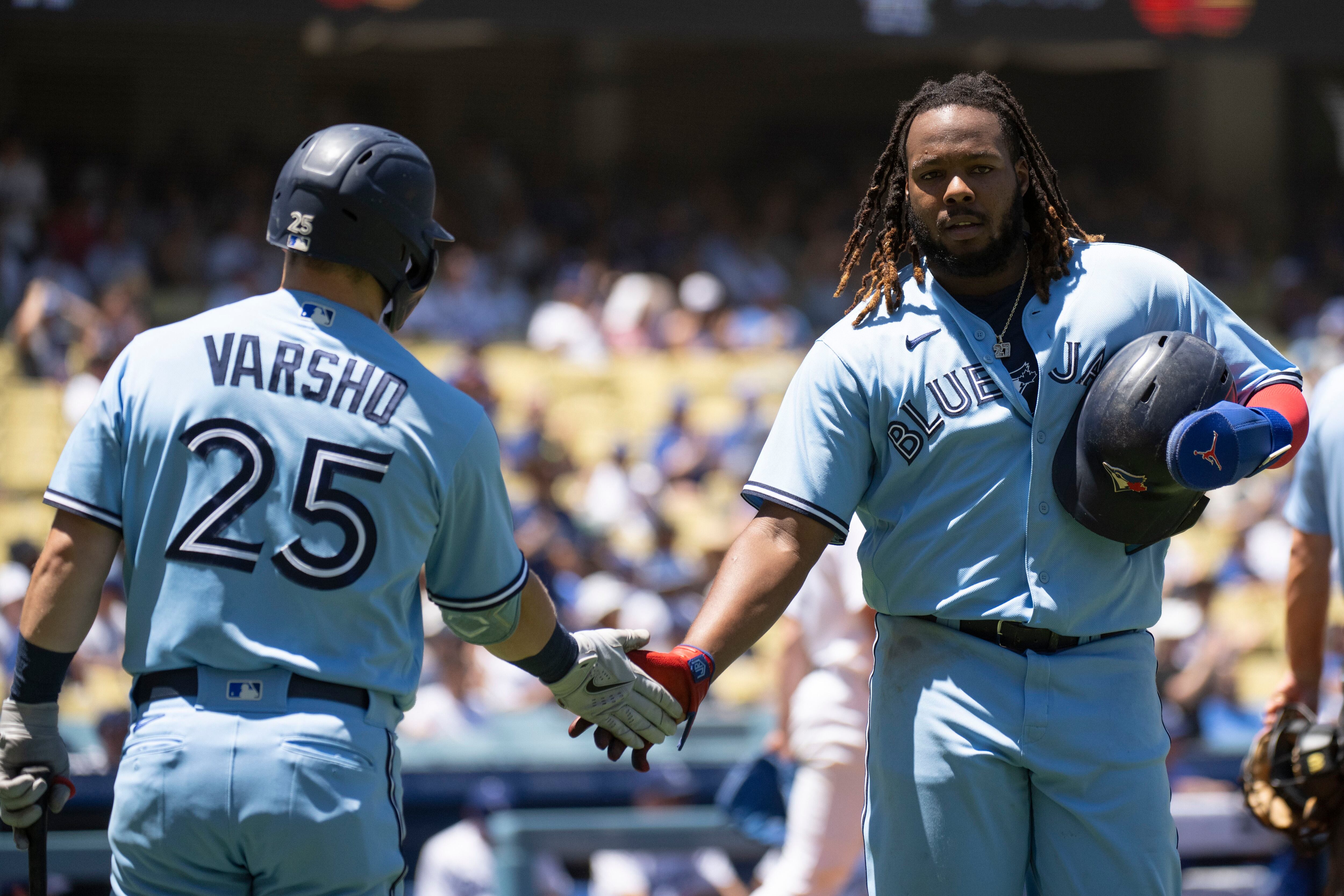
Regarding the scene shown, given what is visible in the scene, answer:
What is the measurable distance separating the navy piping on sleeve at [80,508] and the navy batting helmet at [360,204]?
23.1 inches

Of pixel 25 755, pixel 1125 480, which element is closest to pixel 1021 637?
pixel 1125 480

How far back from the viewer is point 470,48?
18.2 meters

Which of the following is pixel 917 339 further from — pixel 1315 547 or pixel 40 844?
pixel 40 844

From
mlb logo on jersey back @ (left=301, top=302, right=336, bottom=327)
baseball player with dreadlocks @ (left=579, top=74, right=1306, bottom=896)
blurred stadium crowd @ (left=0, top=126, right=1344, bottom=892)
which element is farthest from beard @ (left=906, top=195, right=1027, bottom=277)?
blurred stadium crowd @ (left=0, top=126, right=1344, bottom=892)

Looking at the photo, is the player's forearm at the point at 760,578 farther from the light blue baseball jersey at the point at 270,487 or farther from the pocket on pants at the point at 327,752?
the pocket on pants at the point at 327,752

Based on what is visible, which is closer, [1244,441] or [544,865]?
[1244,441]

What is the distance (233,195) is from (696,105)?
6.99m

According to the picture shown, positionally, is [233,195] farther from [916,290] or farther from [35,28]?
[916,290]

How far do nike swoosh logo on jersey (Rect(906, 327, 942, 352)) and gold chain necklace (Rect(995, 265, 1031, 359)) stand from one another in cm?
12

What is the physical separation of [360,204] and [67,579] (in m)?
0.87

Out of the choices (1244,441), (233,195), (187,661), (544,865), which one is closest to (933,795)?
(1244,441)

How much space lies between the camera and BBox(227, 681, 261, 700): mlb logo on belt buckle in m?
2.41

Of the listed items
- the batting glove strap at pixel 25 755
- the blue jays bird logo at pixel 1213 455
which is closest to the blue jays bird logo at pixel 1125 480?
the blue jays bird logo at pixel 1213 455

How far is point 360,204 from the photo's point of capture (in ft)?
8.73
